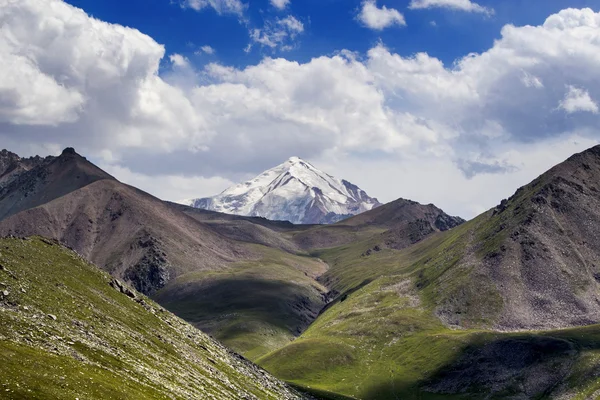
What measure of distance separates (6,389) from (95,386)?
46.7 feet

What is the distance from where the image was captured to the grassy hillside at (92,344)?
72.4m

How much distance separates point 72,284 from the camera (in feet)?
404

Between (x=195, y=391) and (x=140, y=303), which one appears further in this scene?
(x=140, y=303)

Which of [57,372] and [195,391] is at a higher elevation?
[57,372]

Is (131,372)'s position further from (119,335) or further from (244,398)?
(244,398)

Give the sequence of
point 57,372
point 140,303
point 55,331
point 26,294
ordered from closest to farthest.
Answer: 1. point 57,372
2. point 55,331
3. point 26,294
4. point 140,303

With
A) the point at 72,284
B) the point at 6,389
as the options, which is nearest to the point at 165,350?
the point at 72,284

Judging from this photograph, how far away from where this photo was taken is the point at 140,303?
143 metres

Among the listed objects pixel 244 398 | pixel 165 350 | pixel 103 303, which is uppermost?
pixel 103 303

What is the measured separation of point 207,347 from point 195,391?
44523 mm

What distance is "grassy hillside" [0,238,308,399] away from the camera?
7244 centimetres

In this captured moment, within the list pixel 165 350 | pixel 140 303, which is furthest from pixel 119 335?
pixel 140 303

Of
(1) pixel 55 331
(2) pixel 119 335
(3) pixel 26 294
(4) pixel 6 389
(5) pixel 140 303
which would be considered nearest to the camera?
(4) pixel 6 389

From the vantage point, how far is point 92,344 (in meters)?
94.4
